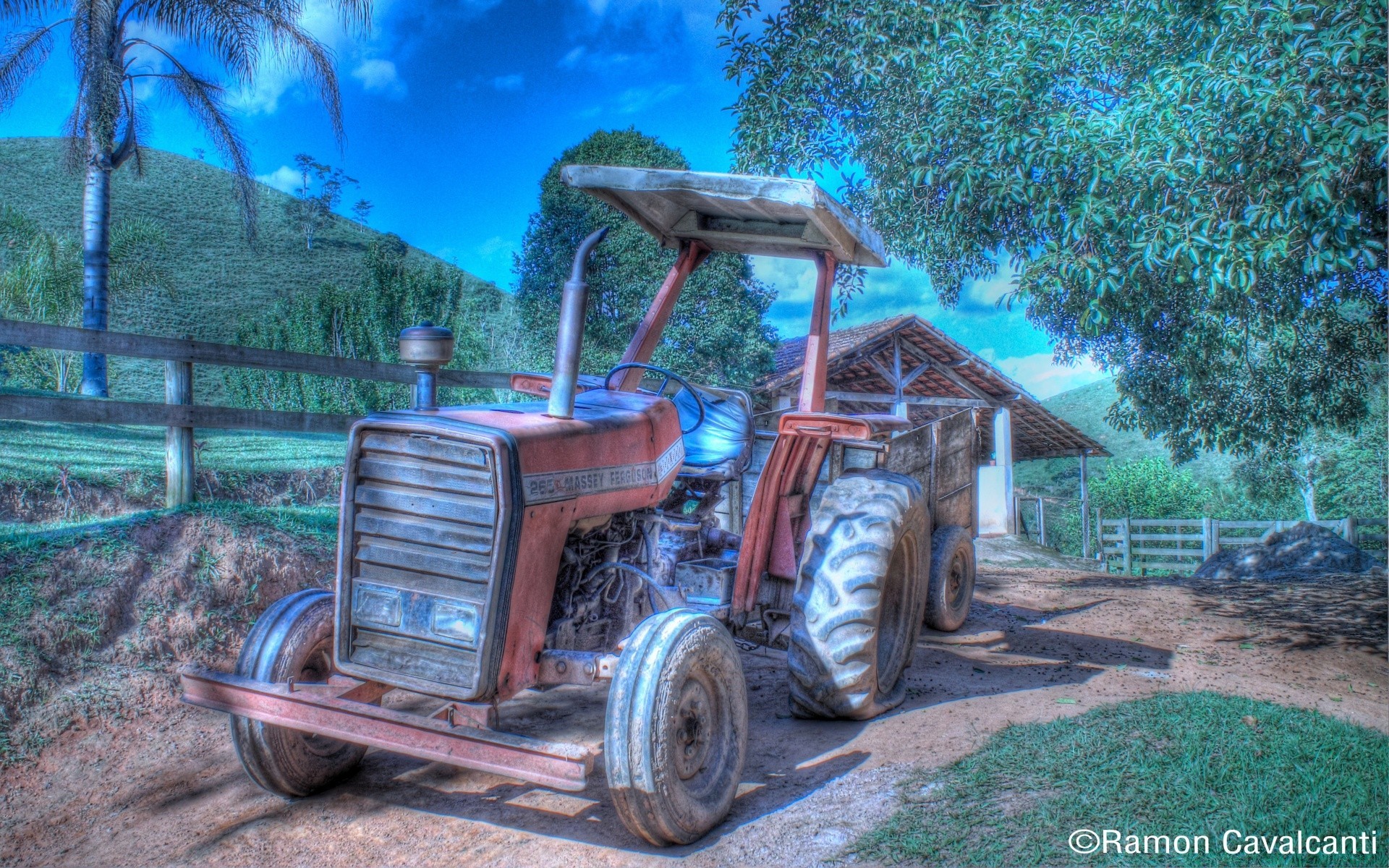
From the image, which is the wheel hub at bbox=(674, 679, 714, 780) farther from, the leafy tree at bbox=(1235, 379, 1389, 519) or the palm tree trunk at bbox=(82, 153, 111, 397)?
the leafy tree at bbox=(1235, 379, 1389, 519)

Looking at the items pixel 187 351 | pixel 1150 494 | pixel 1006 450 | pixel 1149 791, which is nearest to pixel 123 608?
pixel 187 351

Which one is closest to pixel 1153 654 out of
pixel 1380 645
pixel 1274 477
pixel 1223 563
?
pixel 1380 645

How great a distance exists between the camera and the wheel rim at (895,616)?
4.26m

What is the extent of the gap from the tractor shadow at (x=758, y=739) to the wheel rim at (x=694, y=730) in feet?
0.71

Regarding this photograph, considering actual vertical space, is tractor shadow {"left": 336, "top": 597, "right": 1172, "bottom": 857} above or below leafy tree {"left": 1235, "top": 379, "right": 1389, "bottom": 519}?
below

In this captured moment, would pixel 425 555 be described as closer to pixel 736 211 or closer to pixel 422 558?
pixel 422 558

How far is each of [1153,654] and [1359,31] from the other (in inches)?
134

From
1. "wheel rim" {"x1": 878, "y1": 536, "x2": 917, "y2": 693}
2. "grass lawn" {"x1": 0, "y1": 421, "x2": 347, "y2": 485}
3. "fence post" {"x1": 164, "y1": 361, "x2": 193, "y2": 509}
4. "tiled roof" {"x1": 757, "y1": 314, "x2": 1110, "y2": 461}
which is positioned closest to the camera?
"wheel rim" {"x1": 878, "y1": 536, "x2": 917, "y2": 693}

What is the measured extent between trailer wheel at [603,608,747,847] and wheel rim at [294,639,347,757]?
1132mm

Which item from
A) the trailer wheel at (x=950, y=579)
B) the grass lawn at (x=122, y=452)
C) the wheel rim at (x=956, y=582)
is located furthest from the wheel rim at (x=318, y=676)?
the grass lawn at (x=122, y=452)

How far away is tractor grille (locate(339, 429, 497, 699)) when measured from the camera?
8.30ft

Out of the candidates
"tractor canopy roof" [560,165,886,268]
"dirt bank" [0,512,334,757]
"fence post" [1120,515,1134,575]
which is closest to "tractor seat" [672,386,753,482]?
"tractor canopy roof" [560,165,886,268]

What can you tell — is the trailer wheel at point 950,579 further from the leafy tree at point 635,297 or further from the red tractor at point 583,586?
the leafy tree at point 635,297

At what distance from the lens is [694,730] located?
2.80 meters
